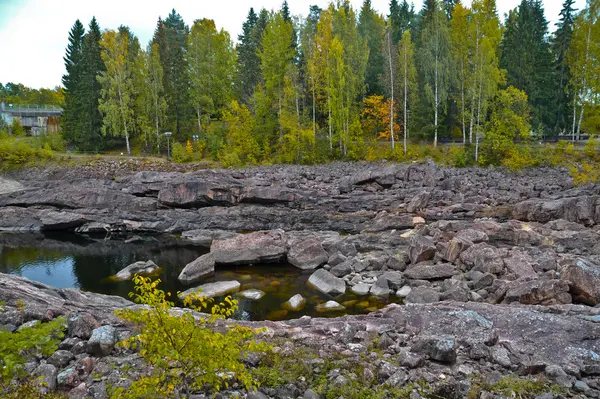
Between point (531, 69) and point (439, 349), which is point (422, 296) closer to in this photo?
point (439, 349)

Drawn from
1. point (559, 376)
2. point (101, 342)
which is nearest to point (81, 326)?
point (101, 342)

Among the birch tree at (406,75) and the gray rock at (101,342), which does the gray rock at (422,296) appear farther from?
the birch tree at (406,75)

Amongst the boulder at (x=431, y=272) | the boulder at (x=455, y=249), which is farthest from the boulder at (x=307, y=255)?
the boulder at (x=455, y=249)

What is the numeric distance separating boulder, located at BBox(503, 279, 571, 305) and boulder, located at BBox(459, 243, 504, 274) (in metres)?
2.89

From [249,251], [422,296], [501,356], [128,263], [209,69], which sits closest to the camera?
[501,356]

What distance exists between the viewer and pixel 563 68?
1941 inches

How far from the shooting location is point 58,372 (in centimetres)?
779

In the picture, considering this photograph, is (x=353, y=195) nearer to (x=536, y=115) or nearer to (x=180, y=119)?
(x=536, y=115)

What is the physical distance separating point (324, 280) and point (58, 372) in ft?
41.7

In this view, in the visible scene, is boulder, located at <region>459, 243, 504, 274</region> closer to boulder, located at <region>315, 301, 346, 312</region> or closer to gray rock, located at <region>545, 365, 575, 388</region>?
boulder, located at <region>315, 301, 346, 312</region>

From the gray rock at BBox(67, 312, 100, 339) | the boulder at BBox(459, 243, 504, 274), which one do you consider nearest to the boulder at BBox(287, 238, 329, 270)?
the boulder at BBox(459, 243, 504, 274)

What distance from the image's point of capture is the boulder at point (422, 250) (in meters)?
20.0

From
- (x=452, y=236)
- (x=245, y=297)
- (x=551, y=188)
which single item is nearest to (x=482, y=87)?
(x=551, y=188)

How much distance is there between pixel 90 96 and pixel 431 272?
5368cm
